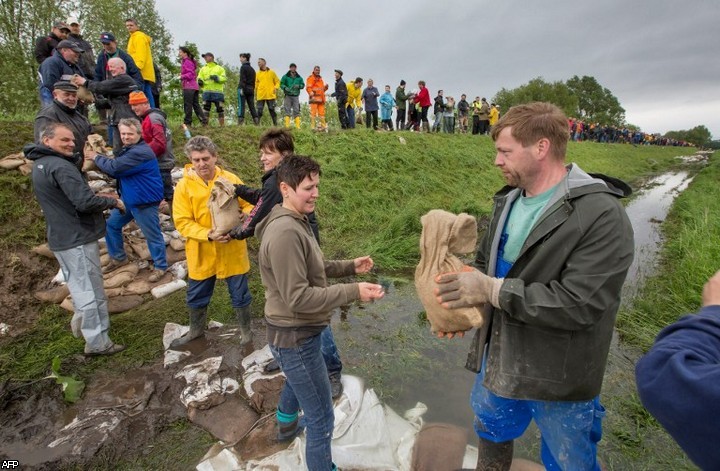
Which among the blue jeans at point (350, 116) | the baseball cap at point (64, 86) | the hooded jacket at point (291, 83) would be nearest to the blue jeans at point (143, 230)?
the baseball cap at point (64, 86)

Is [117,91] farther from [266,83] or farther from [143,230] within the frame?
[266,83]

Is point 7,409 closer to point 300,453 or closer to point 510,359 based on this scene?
point 300,453

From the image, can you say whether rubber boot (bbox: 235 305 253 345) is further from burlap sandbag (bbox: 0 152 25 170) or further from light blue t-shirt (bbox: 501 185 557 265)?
burlap sandbag (bbox: 0 152 25 170)

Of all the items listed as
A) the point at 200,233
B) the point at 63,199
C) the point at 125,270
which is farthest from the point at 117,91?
the point at 200,233

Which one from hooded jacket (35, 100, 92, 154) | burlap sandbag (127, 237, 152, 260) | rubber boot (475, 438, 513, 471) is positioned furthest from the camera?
burlap sandbag (127, 237, 152, 260)

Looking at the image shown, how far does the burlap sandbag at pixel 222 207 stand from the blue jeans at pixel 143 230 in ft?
6.16

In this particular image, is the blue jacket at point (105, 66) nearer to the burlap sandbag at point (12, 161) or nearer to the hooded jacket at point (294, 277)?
the burlap sandbag at point (12, 161)

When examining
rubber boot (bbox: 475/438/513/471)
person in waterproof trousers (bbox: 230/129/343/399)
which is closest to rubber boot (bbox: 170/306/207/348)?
person in waterproof trousers (bbox: 230/129/343/399)

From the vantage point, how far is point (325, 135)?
11297mm

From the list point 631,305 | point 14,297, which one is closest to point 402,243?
point 631,305

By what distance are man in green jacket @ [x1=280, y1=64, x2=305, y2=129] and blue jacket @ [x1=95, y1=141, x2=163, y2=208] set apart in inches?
280

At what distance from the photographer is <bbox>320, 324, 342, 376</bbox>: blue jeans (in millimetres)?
3172

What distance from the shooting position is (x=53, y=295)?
15.1ft

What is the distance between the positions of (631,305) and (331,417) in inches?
204
